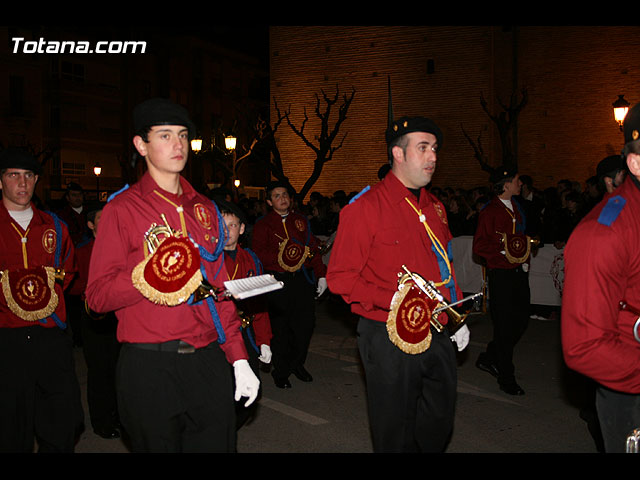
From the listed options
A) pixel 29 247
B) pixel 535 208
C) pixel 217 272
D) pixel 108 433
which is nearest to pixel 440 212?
pixel 217 272

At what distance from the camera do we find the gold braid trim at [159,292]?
2998 millimetres

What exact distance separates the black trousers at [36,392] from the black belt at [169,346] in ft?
5.77

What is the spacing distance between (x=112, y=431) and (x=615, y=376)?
498 centimetres

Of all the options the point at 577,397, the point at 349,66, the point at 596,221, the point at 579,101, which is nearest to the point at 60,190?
the point at 349,66

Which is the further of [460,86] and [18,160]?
[460,86]

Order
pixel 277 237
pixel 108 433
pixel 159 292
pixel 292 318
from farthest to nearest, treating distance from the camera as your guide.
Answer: pixel 277 237 < pixel 292 318 < pixel 108 433 < pixel 159 292

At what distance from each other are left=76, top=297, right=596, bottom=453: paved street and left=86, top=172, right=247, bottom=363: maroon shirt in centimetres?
276

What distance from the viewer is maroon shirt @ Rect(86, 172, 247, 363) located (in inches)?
121

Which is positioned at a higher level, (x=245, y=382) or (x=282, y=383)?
(x=245, y=382)

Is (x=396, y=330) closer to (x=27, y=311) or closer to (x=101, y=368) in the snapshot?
(x=27, y=311)

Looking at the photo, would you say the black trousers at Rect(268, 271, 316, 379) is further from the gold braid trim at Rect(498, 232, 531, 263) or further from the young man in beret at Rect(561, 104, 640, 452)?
the young man in beret at Rect(561, 104, 640, 452)

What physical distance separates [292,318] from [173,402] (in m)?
5.00

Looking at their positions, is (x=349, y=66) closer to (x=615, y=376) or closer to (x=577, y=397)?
(x=577, y=397)

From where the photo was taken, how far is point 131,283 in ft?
9.95
